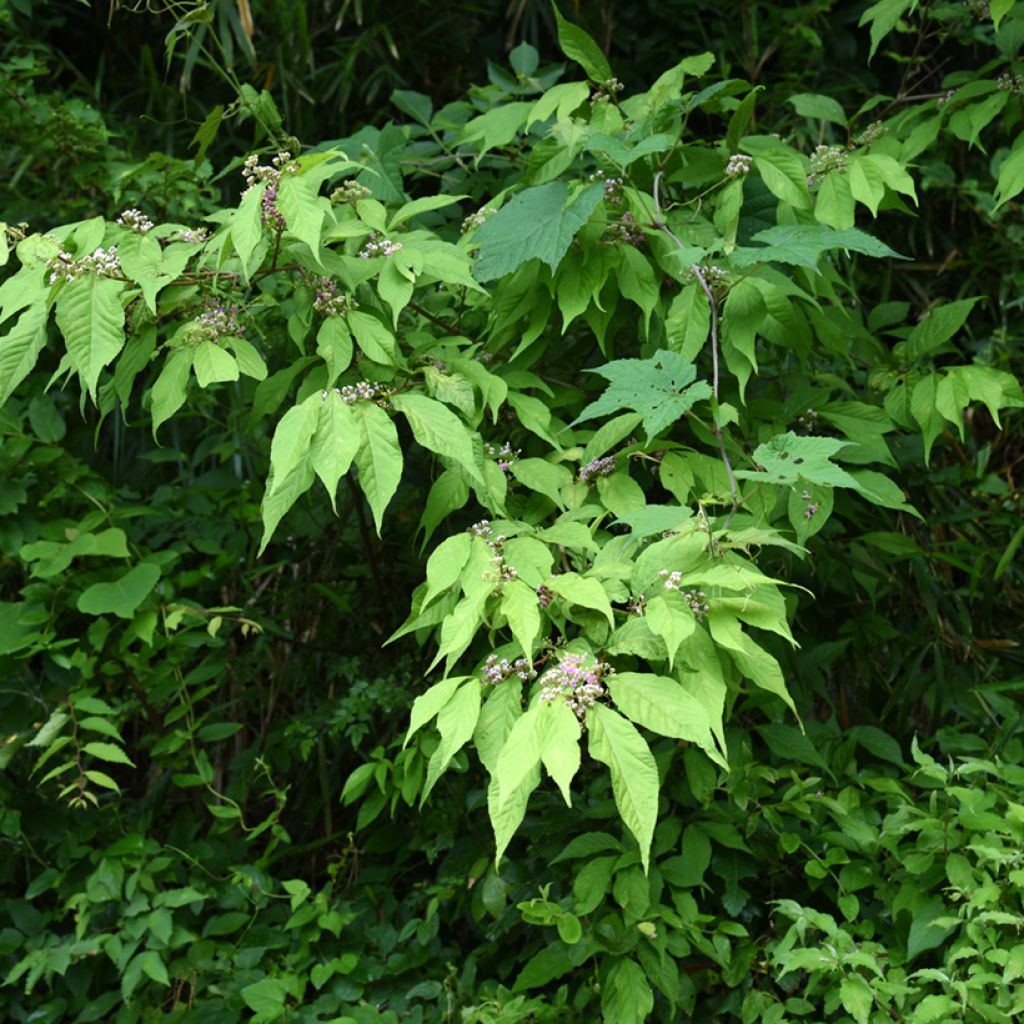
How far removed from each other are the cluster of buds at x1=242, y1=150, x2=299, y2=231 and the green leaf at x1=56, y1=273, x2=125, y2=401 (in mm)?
182

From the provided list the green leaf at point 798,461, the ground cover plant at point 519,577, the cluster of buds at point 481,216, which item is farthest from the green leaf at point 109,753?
the green leaf at point 798,461

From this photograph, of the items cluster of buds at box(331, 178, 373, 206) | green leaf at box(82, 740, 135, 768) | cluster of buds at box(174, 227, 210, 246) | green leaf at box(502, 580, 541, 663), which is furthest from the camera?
green leaf at box(82, 740, 135, 768)

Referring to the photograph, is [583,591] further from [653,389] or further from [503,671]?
[653,389]

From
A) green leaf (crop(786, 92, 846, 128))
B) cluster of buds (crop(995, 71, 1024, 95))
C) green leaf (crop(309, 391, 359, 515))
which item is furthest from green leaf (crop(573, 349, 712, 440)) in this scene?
cluster of buds (crop(995, 71, 1024, 95))

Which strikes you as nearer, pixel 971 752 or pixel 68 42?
pixel 971 752

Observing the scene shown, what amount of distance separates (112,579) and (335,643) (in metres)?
0.46

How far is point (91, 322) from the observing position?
1273 millimetres

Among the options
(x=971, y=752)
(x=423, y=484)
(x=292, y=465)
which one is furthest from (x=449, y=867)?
(x=292, y=465)

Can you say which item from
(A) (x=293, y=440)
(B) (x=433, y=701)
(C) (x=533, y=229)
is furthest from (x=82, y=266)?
(B) (x=433, y=701)

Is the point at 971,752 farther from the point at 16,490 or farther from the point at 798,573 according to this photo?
the point at 16,490

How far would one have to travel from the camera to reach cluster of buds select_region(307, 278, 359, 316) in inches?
55.8

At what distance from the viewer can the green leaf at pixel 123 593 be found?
1.99m

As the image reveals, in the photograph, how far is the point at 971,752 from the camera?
2020 mm

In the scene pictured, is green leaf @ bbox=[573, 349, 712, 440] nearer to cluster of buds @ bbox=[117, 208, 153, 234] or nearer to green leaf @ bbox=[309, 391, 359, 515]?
green leaf @ bbox=[309, 391, 359, 515]
